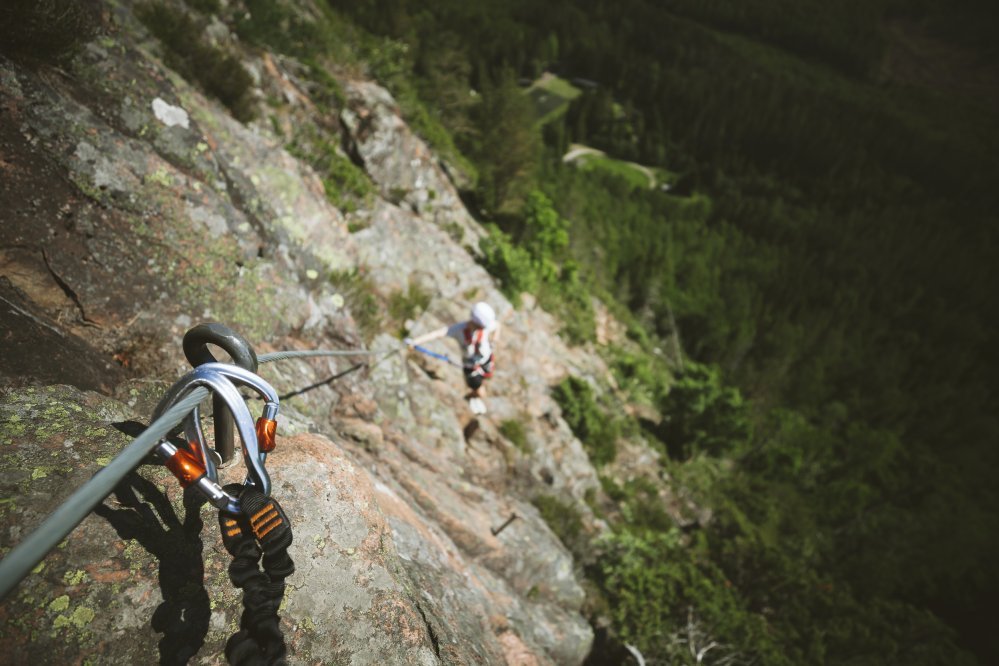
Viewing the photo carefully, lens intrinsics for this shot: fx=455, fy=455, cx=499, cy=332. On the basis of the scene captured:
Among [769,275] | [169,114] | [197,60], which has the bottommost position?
[769,275]

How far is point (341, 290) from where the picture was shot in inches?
269

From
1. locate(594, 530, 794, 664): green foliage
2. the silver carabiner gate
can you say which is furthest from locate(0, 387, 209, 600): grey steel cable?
locate(594, 530, 794, 664): green foliage

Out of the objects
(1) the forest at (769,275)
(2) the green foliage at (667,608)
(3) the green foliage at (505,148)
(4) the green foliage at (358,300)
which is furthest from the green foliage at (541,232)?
(4) the green foliage at (358,300)

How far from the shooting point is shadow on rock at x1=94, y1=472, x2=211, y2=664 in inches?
92.7

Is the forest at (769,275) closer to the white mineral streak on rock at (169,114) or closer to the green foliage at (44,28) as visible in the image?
the white mineral streak on rock at (169,114)

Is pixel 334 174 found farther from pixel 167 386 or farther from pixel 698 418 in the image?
pixel 698 418

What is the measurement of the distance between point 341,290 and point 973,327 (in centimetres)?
12839

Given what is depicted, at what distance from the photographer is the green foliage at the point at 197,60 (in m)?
6.67

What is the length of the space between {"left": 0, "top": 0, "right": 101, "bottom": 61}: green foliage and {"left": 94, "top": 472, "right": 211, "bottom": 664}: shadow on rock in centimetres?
411

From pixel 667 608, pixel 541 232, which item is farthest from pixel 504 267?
pixel 667 608

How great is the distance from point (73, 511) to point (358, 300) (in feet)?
20.4

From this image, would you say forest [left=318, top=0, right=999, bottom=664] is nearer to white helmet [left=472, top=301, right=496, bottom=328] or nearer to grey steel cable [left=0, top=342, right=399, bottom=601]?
white helmet [left=472, top=301, right=496, bottom=328]

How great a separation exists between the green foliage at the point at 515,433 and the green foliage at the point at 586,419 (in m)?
4.02

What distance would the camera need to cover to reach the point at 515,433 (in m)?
10.1
